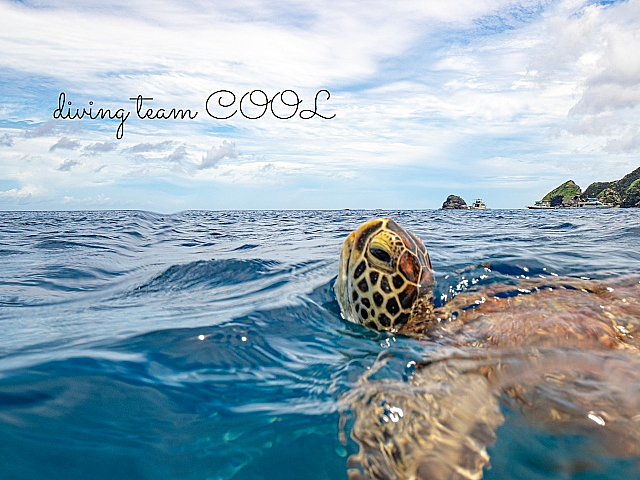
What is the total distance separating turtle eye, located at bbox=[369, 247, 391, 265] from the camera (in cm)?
346

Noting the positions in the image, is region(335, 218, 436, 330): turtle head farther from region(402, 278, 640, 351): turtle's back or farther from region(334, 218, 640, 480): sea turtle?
region(402, 278, 640, 351): turtle's back

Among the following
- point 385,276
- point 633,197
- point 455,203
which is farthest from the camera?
point 455,203

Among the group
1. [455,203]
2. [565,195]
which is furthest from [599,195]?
[455,203]

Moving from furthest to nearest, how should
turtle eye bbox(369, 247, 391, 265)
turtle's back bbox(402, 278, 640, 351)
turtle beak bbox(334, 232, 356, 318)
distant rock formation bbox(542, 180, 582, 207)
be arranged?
distant rock formation bbox(542, 180, 582, 207) → turtle beak bbox(334, 232, 356, 318) → turtle eye bbox(369, 247, 391, 265) → turtle's back bbox(402, 278, 640, 351)

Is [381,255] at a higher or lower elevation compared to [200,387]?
higher

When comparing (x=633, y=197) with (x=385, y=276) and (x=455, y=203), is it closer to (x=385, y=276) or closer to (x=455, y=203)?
(x=455, y=203)

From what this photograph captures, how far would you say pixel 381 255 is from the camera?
3465mm

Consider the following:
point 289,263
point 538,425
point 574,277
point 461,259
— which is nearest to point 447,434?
point 538,425

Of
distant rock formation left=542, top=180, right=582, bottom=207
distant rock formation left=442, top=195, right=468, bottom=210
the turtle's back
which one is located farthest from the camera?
distant rock formation left=442, top=195, right=468, bottom=210

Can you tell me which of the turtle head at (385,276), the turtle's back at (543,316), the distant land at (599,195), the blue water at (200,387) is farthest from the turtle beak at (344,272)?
the distant land at (599,195)

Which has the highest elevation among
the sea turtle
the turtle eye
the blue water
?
the turtle eye

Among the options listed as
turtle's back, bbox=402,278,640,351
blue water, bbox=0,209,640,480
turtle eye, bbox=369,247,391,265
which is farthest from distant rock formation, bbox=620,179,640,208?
turtle eye, bbox=369,247,391,265

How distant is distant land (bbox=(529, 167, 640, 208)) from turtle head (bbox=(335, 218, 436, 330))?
101154 mm

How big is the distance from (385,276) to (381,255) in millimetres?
166
